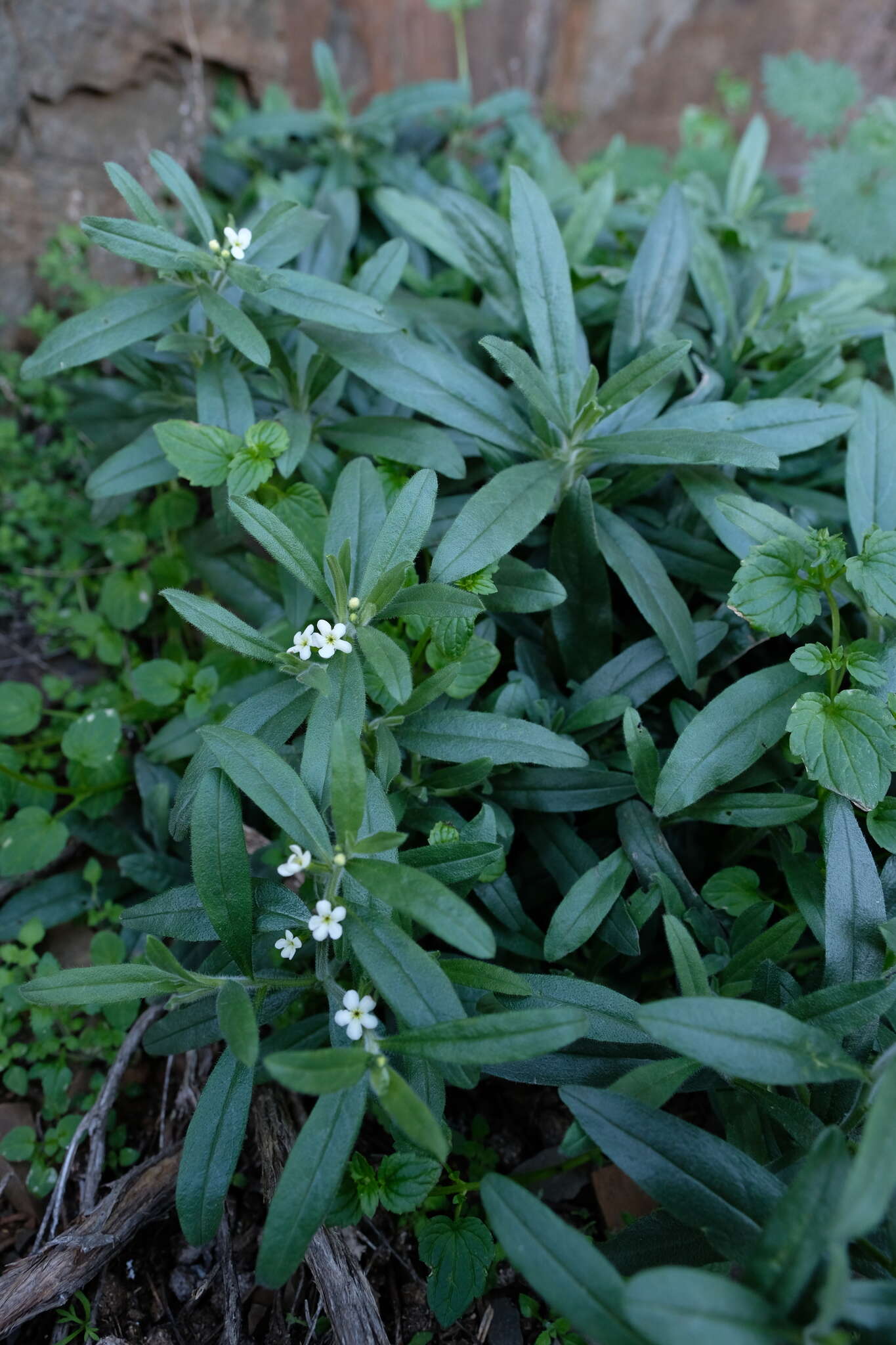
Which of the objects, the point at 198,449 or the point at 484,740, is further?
the point at 198,449

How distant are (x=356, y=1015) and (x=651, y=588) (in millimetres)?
1297

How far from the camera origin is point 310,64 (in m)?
4.39

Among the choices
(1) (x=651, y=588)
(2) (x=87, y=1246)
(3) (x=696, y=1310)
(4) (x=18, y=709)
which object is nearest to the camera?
(3) (x=696, y=1310)

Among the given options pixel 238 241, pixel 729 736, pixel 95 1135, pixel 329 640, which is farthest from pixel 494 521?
pixel 95 1135

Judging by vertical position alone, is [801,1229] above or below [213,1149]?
above

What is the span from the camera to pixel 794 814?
6.66 ft

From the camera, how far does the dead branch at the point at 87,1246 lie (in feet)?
6.32

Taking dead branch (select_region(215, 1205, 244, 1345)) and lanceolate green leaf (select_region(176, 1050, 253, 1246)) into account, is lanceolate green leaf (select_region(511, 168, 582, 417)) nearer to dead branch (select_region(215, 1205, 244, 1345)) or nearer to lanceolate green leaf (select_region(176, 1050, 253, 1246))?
lanceolate green leaf (select_region(176, 1050, 253, 1246))

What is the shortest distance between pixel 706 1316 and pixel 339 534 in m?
1.64

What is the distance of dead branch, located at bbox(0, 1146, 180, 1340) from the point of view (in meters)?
1.93

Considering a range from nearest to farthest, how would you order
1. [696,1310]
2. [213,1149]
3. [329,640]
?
1. [696,1310]
2. [213,1149]
3. [329,640]

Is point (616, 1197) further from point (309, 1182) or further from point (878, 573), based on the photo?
point (878, 573)

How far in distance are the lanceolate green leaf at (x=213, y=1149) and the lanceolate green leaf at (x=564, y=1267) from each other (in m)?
0.60

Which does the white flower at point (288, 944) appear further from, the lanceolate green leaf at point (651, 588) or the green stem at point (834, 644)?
the green stem at point (834, 644)
